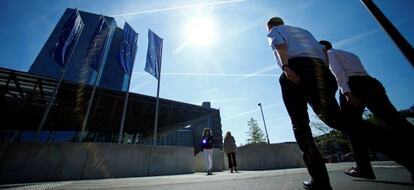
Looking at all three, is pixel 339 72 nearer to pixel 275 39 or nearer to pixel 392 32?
pixel 392 32

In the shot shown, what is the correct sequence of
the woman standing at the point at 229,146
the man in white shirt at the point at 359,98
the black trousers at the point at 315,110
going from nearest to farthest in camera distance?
the black trousers at the point at 315,110, the man in white shirt at the point at 359,98, the woman standing at the point at 229,146

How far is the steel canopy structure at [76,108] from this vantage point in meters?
18.1

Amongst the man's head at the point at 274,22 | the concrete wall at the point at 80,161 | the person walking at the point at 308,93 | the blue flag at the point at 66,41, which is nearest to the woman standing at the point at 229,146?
the concrete wall at the point at 80,161

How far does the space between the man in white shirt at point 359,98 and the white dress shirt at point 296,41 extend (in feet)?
2.03

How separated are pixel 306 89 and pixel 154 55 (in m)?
11.8

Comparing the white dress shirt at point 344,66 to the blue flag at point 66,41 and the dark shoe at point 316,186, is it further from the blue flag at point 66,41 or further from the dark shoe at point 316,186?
the blue flag at point 66,41

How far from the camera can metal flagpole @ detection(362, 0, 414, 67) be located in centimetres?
245

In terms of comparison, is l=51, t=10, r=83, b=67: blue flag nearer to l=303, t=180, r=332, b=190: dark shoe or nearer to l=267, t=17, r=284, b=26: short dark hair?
l=267, t=17, r=284, b=26: short dark hair

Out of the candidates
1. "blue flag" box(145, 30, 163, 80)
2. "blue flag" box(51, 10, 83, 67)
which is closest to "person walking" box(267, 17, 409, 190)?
"blue flag" box(145, 30, 163, 80)

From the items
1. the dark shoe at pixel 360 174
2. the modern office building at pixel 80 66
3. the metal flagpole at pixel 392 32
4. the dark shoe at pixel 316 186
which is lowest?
the dark shoe at pixel 316 186

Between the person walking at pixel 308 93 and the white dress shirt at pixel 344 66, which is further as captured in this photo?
the white dress shirt at pixel 344 66

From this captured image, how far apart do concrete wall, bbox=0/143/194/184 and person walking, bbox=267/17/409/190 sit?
707cm

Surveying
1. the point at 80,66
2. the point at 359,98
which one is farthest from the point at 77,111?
the point at 80,66

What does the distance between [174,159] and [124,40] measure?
7615mm
